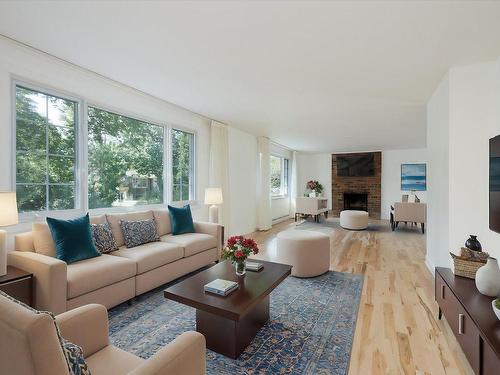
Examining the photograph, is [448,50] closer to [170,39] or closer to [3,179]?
[170,39]

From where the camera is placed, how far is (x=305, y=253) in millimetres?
3432

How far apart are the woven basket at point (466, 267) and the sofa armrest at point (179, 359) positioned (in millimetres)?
2368

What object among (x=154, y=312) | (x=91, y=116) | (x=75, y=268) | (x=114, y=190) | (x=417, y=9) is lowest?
(x=154, y=312)

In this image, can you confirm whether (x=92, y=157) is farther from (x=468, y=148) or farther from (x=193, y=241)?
(x=468, y=148)

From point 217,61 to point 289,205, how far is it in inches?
282

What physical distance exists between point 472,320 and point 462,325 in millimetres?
224

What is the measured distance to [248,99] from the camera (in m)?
3.93

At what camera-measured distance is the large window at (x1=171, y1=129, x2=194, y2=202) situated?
4.64 metres

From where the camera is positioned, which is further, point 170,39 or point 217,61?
point 217,61

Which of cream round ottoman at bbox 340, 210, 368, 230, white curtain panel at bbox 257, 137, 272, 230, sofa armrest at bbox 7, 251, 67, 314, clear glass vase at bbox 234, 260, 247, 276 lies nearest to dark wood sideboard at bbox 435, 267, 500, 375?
clear glass vase at bbox 234, 260, 247, 276

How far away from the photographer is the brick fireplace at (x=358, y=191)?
364 inches

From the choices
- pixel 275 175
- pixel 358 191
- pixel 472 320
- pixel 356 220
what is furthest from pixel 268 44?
pixel 358 191

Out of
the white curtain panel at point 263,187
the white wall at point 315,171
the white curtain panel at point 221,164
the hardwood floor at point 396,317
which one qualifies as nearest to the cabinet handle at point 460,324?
the hardwood floor at point 396,317

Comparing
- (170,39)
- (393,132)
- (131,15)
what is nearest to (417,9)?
(170,39)
